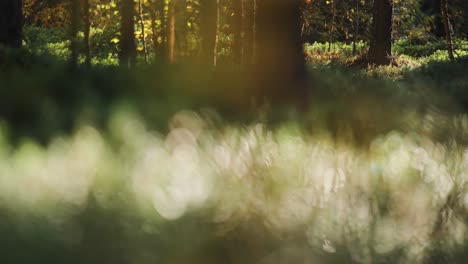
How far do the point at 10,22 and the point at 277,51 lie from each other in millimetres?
8090

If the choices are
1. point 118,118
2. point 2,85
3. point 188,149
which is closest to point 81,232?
point 188,149

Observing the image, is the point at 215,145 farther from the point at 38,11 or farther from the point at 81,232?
the point at 38,11

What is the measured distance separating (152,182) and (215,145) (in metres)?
0.85

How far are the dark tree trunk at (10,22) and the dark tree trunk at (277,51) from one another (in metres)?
7.73

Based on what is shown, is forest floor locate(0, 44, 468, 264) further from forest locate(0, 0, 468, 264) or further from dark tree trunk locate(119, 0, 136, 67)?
dark tree trunk locate(119, 0, 136, 67)

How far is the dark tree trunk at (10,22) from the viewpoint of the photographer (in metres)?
14.7

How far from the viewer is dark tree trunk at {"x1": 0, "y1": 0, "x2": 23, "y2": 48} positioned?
1472 cm

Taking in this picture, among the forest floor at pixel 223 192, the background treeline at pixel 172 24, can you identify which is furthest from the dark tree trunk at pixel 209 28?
the forest floor at pixel 223 192

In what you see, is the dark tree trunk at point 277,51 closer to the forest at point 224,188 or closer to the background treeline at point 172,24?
the background treeline at point 172,24

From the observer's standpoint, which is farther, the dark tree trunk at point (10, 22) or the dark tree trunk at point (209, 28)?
the dark tree trunk at point (209, 28)

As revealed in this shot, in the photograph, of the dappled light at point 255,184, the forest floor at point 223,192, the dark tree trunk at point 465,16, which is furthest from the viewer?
the dark tree trunk at point 465,16

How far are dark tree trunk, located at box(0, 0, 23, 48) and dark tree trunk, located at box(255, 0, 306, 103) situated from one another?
7.73 metres

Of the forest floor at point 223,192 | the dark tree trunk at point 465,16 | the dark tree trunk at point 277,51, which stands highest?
the dark tree trunk at point 465,16

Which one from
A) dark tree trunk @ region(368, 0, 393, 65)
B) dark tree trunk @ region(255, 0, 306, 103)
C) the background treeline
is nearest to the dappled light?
dark tree trunk @ region(255, 0, 306, 103)
